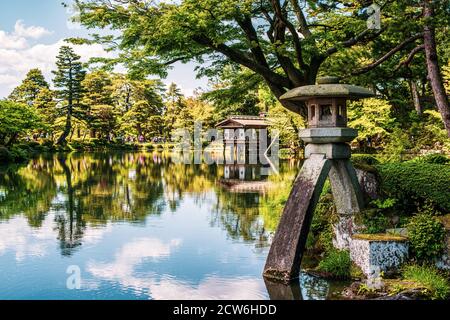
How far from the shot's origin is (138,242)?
30.6 ft

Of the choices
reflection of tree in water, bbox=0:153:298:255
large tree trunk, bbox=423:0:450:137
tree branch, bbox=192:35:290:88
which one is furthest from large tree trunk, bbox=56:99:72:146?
large tree trunk, bbox=423:0:450:137

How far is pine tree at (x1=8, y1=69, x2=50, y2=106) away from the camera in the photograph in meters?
46.9

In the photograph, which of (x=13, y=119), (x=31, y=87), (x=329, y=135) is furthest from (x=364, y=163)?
(x=31, y=87)

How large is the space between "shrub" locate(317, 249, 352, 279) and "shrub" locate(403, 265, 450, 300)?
0.86m

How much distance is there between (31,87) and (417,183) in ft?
153

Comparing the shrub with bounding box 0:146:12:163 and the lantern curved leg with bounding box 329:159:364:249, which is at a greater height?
the shrub with bounding box 0:146:12:163

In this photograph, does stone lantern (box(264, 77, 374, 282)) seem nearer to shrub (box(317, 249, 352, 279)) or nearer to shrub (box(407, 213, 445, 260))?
shrub (box(317, 249, 352, 279))

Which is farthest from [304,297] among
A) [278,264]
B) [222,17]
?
[222,17]

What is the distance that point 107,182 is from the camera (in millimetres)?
19469

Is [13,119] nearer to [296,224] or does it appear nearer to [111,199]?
[111,199]

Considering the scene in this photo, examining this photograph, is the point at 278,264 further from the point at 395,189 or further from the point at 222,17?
the point at 222,17

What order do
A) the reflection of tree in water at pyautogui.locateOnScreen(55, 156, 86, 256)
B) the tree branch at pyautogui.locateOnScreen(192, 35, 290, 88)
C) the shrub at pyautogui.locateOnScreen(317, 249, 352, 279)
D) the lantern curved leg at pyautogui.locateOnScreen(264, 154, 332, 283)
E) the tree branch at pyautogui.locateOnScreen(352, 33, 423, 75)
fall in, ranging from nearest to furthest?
the lantern curved leg at pyautogui.locateOnScreen(264, 154, 332, 283) → the shrub at pyautogui.locateOnScreen(317, 249, 352, 279) → the reflection of tree in water at pyautogui.locateOnScreen(55, 156, 86, 256) → the tree branch at pyautogui.locateOnScreen(352, 33, 423, 75) → the tree branch at pyautogui.locateOnScreen(192, 35, 290, 88)

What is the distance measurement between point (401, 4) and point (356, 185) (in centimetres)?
399

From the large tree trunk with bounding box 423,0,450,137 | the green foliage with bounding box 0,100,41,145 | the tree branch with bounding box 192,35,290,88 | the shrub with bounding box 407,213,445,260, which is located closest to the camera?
the shrub with bounding box 407,213,445,260
